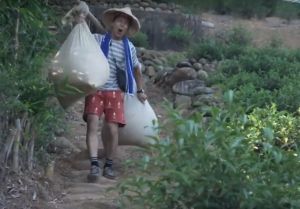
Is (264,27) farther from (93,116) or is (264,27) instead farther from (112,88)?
(93,116)

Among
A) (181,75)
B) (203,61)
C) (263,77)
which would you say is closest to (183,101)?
(181,75)

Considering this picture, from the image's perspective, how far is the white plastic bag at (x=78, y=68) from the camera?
5520 millimetres

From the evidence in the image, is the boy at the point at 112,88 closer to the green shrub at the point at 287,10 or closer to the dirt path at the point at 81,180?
the dirt path at the point at 81,180

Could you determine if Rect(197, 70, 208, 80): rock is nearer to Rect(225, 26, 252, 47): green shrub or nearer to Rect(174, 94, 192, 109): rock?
Rect(174, 94, 192, 109): rock

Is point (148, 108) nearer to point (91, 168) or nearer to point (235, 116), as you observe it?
point (91, 168)

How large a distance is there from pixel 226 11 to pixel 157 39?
2.89 m

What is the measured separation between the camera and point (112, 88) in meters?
5.97

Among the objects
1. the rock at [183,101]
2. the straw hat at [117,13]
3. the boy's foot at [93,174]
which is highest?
the straw hat at [117,13]

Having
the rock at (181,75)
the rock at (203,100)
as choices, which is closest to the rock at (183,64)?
the rock at (181,75)

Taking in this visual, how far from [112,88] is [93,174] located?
655 millimetres

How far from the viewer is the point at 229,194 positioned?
3.79m

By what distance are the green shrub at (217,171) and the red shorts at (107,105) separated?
1947 mm

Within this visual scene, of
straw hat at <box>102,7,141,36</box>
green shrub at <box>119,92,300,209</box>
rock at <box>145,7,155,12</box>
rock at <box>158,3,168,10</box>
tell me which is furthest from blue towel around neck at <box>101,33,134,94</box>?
rock at <box>158,3,168,10</box>

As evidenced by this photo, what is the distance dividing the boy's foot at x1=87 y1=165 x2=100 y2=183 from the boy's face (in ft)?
3.19
